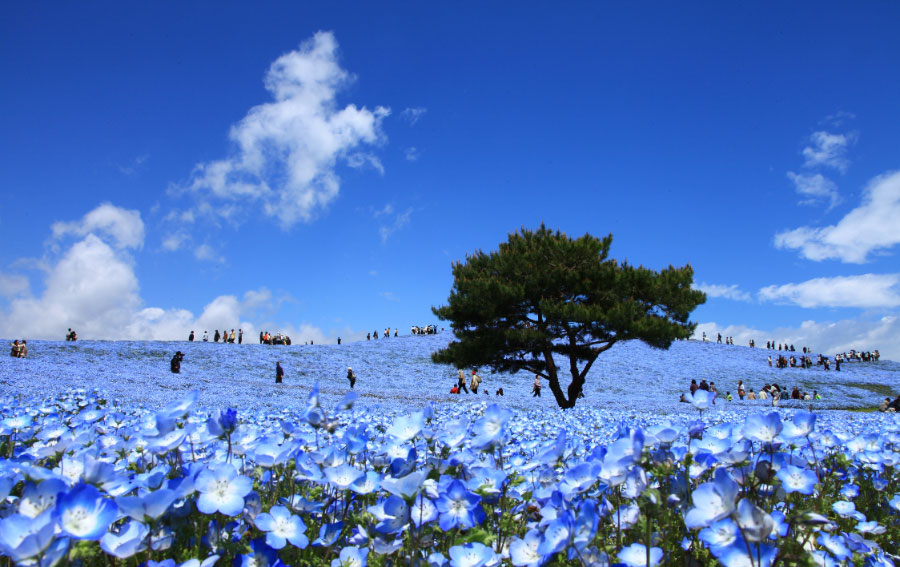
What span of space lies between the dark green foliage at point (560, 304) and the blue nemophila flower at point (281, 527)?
16.2 metres

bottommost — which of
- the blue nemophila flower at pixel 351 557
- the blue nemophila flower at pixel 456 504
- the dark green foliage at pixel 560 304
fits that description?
the blue nemophila flower at pixel 351 557

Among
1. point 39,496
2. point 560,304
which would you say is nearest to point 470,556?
point 39,496

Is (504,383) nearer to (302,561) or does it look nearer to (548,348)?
(548,348)

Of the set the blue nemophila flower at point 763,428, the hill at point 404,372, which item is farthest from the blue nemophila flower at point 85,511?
the hill at point 404,372

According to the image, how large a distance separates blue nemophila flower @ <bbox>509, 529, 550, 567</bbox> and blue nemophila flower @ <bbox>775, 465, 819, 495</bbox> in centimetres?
77

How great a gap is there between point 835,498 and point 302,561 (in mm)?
3472

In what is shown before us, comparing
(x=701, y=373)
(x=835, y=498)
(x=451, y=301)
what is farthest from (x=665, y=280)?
(x=701, y=373)

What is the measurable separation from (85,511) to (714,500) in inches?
59.1

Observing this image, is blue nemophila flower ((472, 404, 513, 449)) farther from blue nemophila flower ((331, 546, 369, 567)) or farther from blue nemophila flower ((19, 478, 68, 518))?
blue nemophila flower ((19, 478, 68, 518))

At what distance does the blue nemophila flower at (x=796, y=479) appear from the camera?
1571 mm

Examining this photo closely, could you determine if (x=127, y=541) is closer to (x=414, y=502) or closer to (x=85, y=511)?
(x=85, y=511)

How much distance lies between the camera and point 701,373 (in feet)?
136

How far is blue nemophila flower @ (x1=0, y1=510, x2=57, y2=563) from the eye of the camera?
40.7 inches

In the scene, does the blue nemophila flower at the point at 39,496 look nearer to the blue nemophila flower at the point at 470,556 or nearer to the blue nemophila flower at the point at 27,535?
the blue nemophila flower at the point at 27,535
